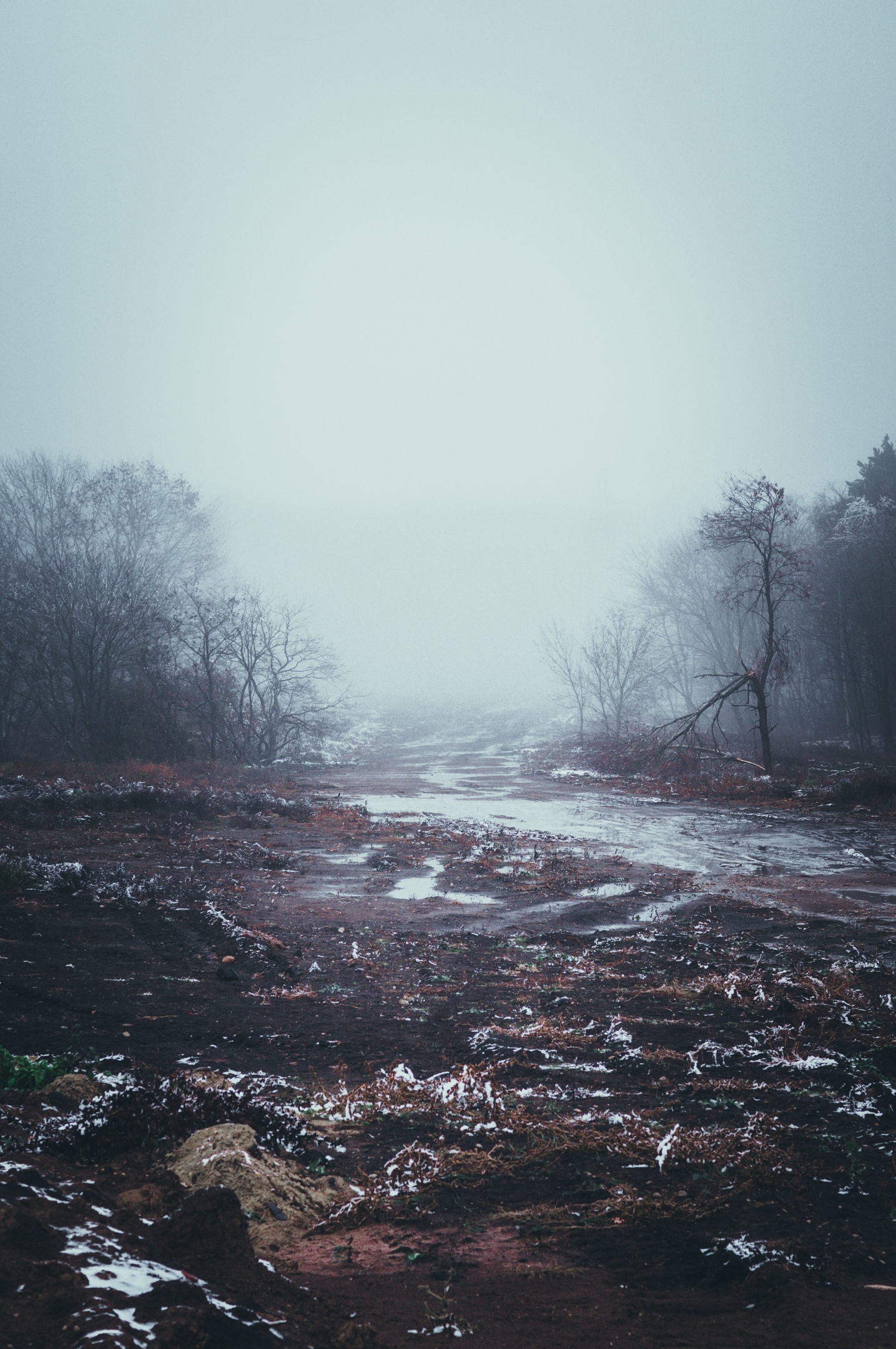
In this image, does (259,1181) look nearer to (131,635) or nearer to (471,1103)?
(471,1103)

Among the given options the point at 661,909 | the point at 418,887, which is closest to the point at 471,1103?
the point at 661,909

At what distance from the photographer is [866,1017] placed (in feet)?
15.9

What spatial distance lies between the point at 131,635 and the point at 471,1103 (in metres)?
24.7

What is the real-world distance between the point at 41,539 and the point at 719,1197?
112 feet

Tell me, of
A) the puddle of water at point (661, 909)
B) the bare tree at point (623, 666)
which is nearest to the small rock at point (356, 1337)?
the puddle of water at point (661, 909)

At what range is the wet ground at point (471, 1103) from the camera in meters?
2.16

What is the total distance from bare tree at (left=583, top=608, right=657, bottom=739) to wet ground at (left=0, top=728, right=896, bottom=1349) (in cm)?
2903

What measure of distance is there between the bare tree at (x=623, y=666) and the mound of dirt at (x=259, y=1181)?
34810mm

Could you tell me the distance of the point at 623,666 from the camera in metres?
40.2

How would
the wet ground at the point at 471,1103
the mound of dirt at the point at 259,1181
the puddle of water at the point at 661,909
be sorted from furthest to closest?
the puddle of water at the point at 661,909
the mound of dirt at the point at 259,1181
the wet ground at the point at 471,1103

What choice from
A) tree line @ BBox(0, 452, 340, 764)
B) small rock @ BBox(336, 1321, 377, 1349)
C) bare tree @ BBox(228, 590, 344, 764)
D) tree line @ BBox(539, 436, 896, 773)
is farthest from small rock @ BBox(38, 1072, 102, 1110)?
bare tree @ BBox(228, 590, 344, 764)

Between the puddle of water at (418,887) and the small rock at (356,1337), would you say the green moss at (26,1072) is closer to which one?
the small rock at (356,1337)

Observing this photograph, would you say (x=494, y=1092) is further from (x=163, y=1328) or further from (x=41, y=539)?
(x=41, y=539)

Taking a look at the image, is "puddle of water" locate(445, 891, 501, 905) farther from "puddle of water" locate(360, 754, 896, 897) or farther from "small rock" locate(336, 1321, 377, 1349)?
"small rock" locate(336, 1321, 377, 1349)
